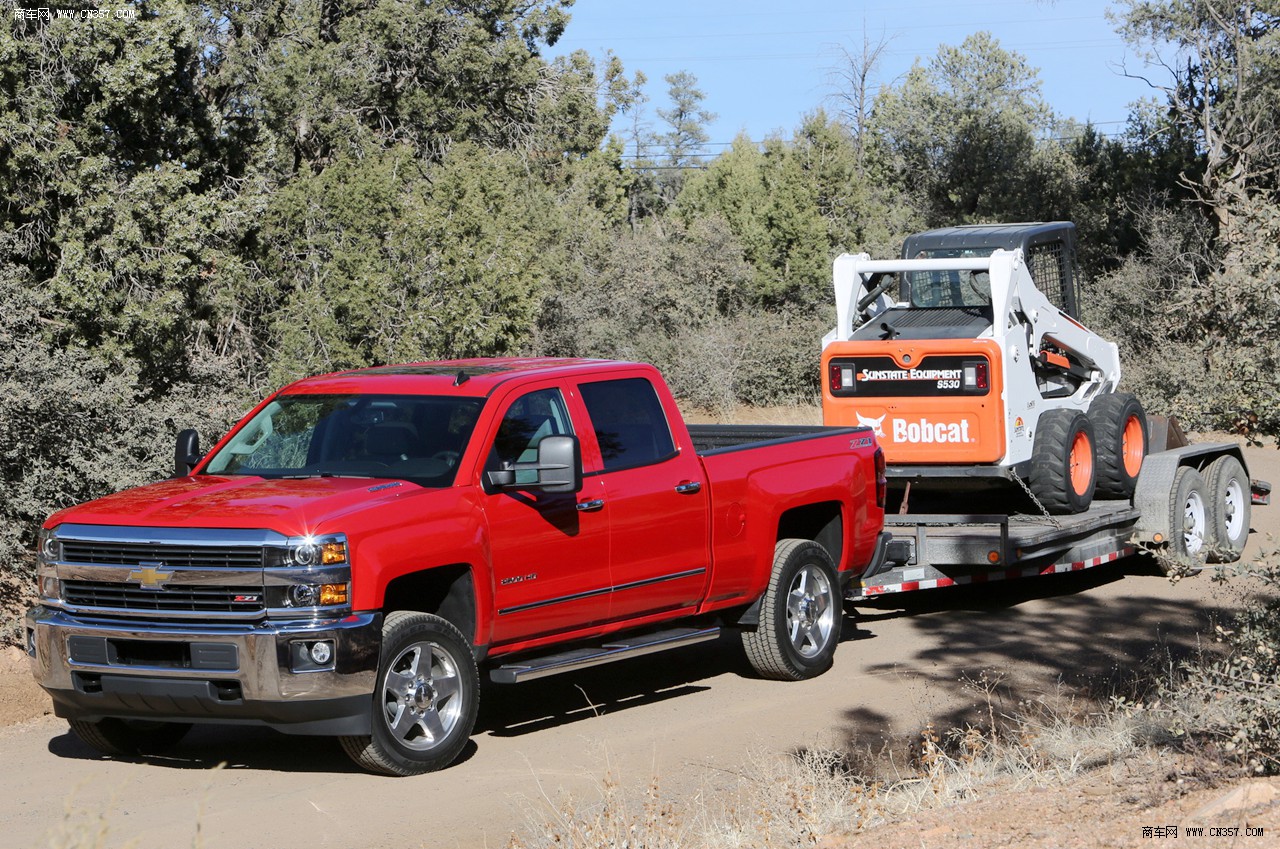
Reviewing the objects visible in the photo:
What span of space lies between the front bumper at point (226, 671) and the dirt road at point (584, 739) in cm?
39

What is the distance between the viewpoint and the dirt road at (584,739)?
6617mm

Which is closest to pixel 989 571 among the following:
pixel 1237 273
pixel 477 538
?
pixel 1237 273

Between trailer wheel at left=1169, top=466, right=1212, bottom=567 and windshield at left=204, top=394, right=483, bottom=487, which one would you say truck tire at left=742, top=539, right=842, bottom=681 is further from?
trailer wheel at left=1169, top=466, right=1212, bottom=567

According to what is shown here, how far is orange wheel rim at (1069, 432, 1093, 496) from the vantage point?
500 inches

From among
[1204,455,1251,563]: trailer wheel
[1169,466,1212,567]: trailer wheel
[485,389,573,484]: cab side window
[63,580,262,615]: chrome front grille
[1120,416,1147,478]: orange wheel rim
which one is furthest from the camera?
[1204,455,1251,563]: trailer wheel

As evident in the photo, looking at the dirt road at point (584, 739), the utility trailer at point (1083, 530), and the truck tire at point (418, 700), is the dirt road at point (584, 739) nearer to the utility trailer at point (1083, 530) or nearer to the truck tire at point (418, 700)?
the truck tire at point (418, 700)

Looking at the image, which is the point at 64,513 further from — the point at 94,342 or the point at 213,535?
the point at 94,342

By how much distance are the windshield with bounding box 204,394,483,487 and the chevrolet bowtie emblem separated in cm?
114

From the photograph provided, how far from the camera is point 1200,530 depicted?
13414 mm

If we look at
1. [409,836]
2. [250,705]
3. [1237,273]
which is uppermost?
[1237,273]

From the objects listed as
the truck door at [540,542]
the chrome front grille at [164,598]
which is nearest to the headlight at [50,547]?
the chrome front grille at [164,598]

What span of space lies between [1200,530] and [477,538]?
27.3ft

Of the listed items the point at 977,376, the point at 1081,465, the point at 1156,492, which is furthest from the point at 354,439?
the point at 1156,492

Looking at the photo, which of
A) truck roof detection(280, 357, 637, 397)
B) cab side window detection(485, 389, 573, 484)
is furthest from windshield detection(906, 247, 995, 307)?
cab side window detection(485, 389, 573, 484)
